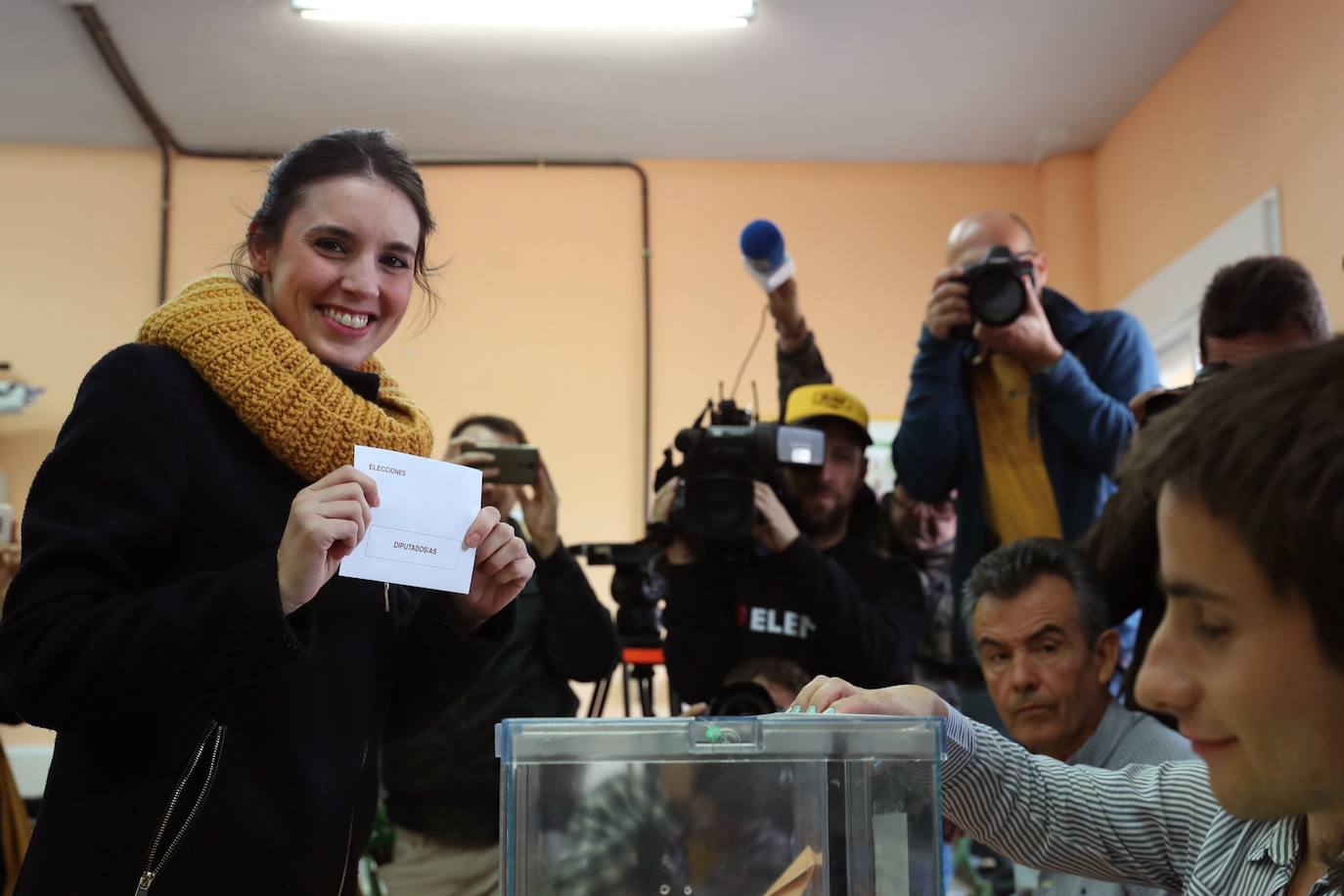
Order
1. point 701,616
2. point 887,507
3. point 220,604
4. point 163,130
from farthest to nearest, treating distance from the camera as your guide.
A: point 163,130, point 887,507, point 701,616, point 220,604

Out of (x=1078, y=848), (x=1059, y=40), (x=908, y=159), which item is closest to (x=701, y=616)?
(x=1078, y=848)

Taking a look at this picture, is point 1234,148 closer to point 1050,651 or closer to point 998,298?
point 998,298

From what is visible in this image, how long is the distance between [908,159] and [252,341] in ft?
13.5

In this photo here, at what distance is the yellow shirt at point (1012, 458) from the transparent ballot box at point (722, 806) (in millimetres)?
1661

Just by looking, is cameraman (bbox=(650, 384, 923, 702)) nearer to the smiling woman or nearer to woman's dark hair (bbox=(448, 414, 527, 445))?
woman's dark hair (bbox=(448, 414, 527, 445))

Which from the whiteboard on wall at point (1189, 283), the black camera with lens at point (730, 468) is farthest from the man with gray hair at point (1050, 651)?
the whiteboard on wall at point (1189, 283)

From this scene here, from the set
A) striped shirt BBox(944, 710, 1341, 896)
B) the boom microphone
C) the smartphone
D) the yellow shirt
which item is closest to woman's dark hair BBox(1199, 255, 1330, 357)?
the yellow shirt

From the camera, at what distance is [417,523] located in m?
1.16

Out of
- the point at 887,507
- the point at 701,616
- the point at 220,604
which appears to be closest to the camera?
the point at 220,604

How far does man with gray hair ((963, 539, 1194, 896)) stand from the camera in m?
1.99

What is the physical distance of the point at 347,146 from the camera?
4.41 ft

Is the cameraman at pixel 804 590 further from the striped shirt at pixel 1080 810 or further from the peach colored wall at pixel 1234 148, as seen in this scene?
the peach colored wall at pixel 1234 148

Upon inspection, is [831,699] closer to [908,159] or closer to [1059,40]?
[1059,40]

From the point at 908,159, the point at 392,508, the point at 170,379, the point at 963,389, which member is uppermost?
the point at 908,159
